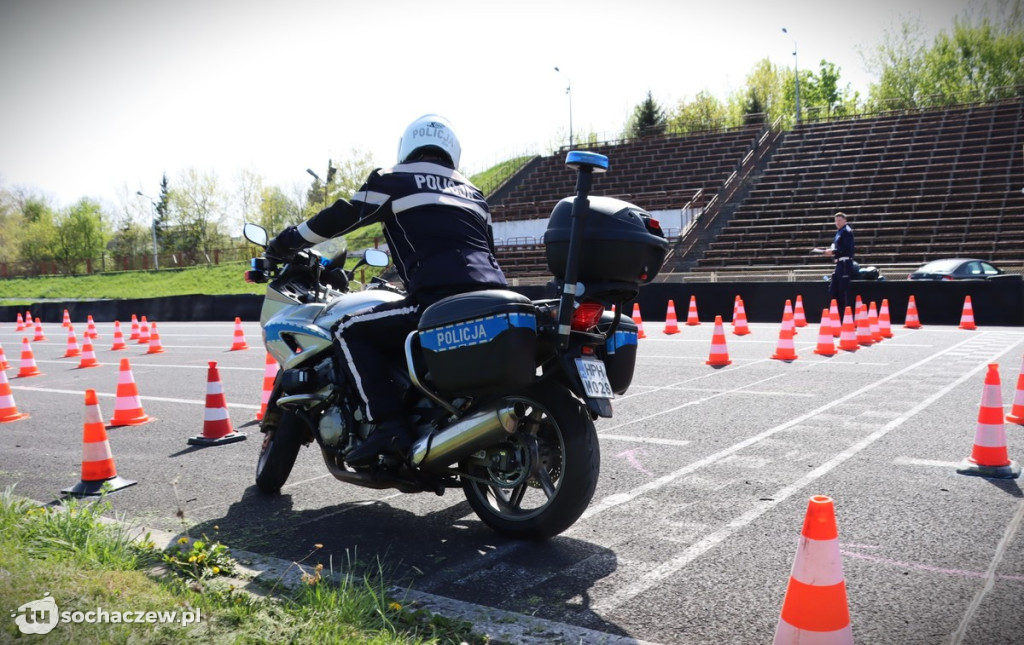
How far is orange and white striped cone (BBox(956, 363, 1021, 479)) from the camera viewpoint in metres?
5.31

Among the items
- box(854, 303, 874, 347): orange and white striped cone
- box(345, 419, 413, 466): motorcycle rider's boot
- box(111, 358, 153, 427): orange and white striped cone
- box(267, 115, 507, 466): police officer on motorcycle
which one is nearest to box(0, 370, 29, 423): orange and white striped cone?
box(111, 358, 153, 427): orange and white striped cone

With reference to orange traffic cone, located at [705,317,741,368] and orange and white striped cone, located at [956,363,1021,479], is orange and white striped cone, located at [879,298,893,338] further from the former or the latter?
orange and white striped cone, located at [956,363,1021,479]

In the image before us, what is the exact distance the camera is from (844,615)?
2.69 metres

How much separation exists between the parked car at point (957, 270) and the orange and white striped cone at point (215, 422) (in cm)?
2061

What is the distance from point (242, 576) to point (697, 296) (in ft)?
60.2

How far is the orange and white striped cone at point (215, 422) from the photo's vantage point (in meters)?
7.30

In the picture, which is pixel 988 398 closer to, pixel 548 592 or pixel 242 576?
pixel 548 592

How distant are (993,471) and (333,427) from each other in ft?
13.4

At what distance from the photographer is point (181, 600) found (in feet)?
10.6

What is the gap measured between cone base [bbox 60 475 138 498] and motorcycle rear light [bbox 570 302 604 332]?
11.3 ft

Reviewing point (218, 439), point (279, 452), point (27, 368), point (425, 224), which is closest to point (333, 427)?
point (279, 452)

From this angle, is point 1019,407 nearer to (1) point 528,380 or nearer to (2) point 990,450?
(2) point 990,450

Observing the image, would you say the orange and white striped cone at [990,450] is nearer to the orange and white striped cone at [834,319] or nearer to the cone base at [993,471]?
the cone base at [993,471]
